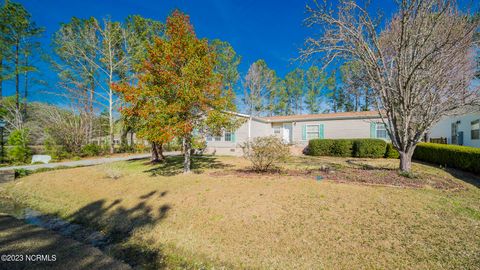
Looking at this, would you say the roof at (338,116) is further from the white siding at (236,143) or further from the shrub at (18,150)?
the shrub at (18,150)

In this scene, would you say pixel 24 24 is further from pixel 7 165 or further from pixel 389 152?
pixel 389 152

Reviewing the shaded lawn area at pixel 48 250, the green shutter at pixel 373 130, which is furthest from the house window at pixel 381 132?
the shaded lawn area at pixel 48 250

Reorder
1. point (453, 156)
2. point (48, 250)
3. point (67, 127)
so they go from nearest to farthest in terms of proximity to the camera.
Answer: point (48, 250)
point (453, 156)
point (67, 127)

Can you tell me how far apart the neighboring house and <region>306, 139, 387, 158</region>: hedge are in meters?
4.07

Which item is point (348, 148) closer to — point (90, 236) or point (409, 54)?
point (409, 54)

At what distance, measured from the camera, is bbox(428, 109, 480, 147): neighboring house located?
1235cm

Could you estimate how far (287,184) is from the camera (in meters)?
6.00

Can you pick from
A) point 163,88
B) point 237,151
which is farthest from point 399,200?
point 237,151

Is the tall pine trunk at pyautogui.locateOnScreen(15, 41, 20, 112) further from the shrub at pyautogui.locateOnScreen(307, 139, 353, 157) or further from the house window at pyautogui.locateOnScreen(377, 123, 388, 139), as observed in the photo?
the house window at pyautogui.locateOnScreen(377, 123, 388, 139)

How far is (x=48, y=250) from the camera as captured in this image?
3605 millimetres

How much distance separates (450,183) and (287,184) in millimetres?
4997

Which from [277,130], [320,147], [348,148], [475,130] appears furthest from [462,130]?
[277,130]

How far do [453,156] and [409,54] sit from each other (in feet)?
17.2

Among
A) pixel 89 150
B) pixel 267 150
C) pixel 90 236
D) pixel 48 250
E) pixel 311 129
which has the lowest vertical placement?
pixel 90 236
